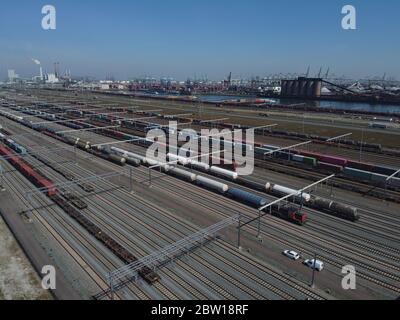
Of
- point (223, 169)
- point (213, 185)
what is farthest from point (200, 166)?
point (213, 185)

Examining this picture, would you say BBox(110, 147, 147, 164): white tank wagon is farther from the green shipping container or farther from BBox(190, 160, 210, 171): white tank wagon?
the green shipping container

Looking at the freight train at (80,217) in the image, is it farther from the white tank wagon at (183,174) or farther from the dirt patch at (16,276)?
the white tank wagon at (183,174)

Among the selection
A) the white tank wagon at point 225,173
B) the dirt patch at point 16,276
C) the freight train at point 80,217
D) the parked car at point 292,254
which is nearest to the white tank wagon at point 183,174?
the white tank wagon at point 225,173

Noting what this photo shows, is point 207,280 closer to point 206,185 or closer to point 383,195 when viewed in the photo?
point 206,185

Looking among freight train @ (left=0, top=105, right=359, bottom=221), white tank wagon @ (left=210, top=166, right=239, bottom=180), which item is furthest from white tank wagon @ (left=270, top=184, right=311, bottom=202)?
white tank wagon @ (left=210, top=166, right=239, bottom=180)

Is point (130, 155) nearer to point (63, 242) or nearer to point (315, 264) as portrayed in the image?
point (63, 242)
